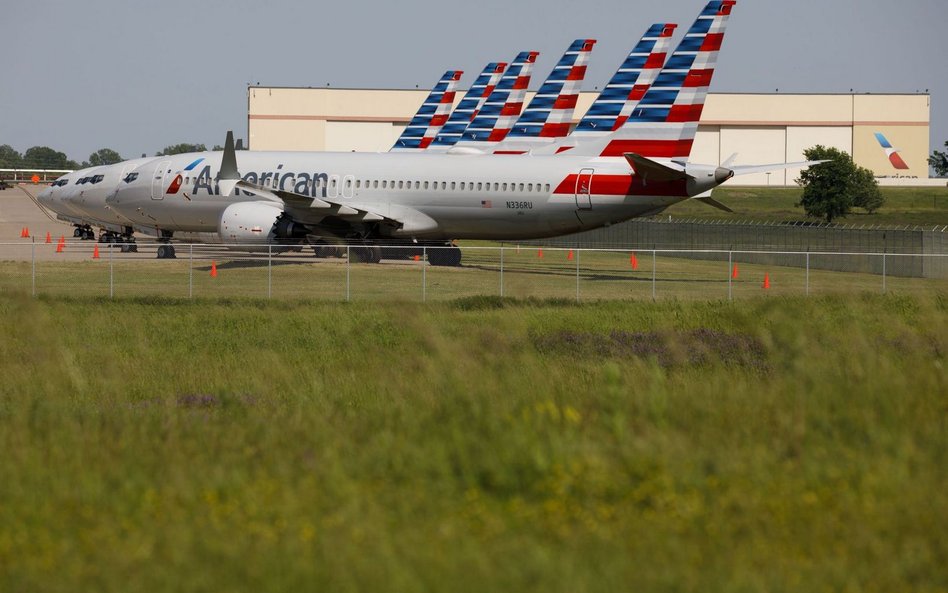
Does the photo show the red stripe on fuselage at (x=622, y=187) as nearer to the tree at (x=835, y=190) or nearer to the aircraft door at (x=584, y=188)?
the aircraft door at (x=584, y=188)

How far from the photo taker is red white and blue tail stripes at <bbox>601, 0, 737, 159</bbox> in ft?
132

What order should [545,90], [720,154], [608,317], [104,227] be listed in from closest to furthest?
[608,317] < [104,227] < [545,90] < [720,154]

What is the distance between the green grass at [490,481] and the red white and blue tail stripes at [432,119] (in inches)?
2349

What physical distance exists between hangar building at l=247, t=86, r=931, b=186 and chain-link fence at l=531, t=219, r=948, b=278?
224 feet

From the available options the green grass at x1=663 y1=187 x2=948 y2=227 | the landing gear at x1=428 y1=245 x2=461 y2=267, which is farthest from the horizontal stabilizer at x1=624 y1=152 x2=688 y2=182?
the green grass at x1=663 y1=187 x2=948 y2=227

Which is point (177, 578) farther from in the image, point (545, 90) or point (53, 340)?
point (545, 90)

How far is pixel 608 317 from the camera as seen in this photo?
83.0 ft

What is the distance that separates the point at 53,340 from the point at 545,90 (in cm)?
4655

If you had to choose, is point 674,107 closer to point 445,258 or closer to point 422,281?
point 445,258

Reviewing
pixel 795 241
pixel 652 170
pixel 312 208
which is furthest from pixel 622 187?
pixel 795 241

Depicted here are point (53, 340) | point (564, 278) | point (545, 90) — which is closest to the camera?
point (53, 340)

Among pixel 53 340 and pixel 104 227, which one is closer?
pixel 53 340

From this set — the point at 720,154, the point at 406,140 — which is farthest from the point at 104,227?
the point at 720,154

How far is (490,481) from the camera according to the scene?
8.55 m
